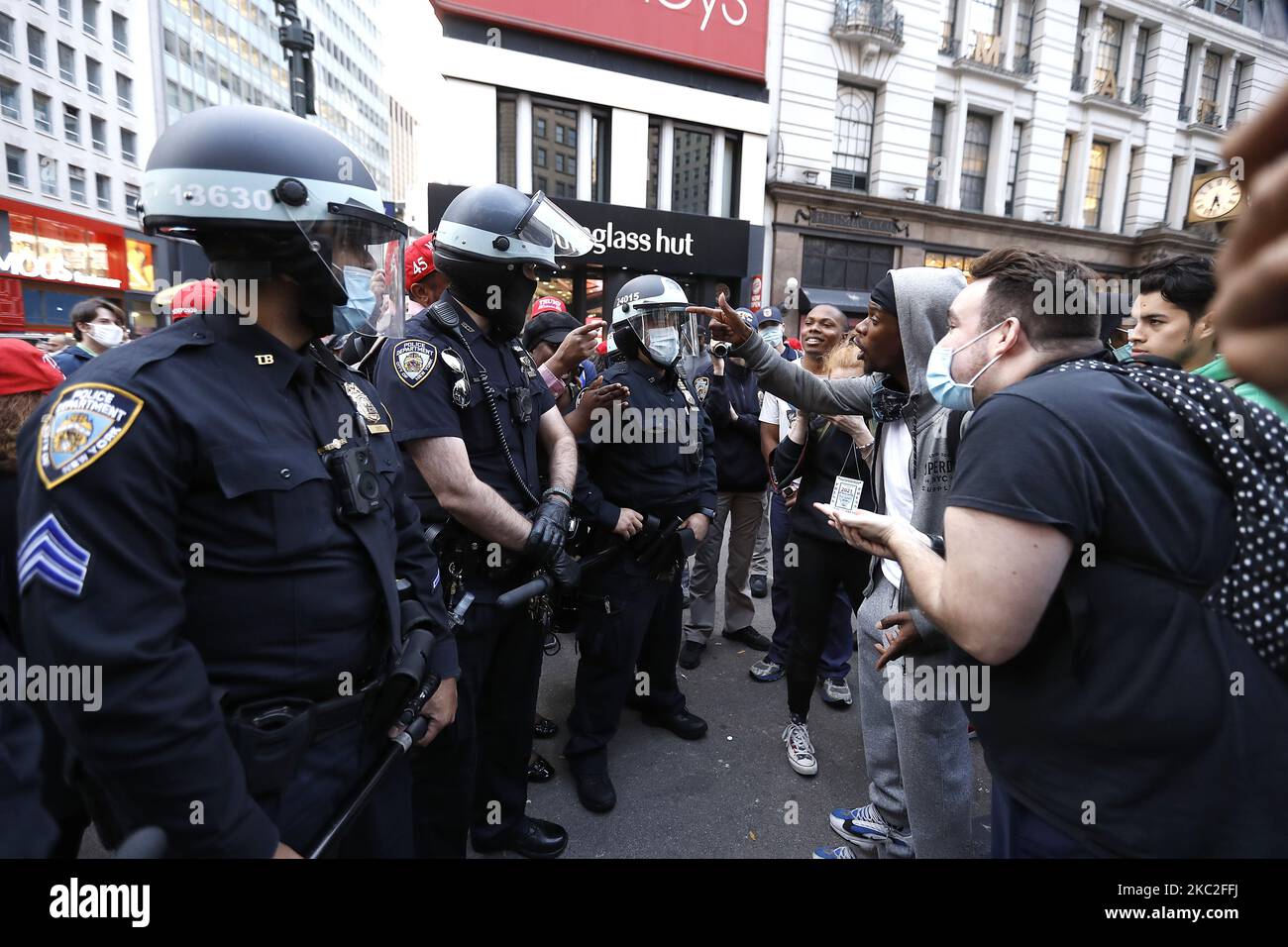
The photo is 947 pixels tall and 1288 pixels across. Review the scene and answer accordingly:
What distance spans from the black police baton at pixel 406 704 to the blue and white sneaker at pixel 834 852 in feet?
6.19

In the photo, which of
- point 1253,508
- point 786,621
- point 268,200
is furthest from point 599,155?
point 1253,508

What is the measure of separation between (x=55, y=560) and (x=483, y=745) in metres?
1.88

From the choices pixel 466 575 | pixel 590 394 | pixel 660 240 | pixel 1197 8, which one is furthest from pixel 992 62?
pixel 466 575

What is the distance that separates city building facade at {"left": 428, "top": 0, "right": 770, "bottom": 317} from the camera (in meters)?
12.1

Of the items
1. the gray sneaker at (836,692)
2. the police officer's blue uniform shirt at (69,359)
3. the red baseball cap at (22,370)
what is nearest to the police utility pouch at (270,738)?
the red baseball cap at (22,370)

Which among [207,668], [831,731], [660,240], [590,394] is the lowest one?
[831,731]

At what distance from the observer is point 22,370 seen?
2.04 metres

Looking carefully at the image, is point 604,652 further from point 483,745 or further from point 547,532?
point 547,532

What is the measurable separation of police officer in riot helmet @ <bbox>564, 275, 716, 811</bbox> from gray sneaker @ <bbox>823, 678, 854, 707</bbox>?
876 mm

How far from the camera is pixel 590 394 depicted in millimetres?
3221
